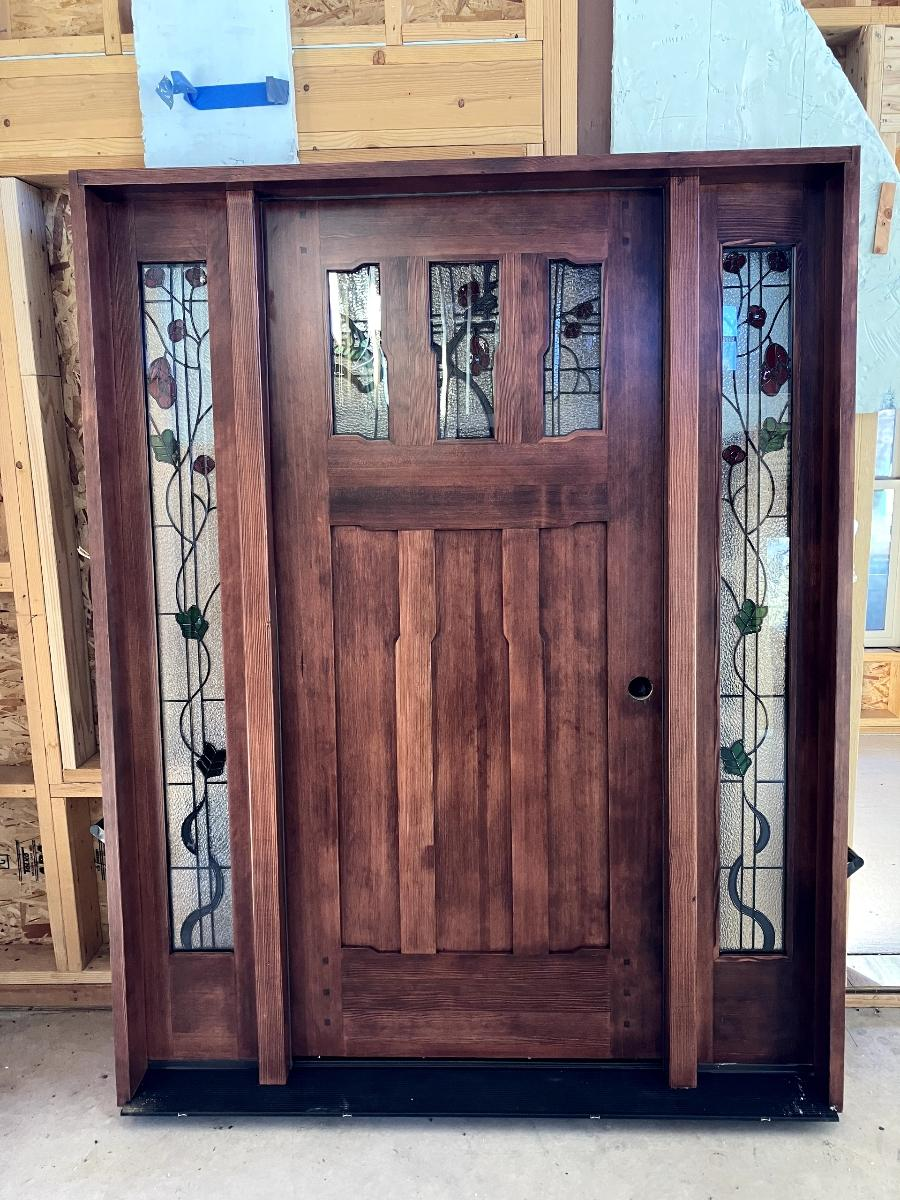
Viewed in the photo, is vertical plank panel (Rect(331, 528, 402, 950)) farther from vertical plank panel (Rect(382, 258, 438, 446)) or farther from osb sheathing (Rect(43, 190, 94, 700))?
osb sheathing (Rect(43, 190, 94, 700))

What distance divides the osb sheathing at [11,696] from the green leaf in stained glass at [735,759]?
2061 mm

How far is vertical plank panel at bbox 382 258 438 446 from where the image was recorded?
2441 millimetres

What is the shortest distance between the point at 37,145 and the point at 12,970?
2.35m

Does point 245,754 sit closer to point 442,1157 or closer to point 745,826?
point 442,1157

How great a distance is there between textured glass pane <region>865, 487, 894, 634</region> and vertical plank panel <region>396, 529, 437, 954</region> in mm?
4351

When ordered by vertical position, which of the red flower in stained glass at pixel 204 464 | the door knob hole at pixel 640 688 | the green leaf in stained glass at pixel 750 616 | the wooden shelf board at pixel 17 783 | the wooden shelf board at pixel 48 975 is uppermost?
the red flower in stained glass at pixel 204 464

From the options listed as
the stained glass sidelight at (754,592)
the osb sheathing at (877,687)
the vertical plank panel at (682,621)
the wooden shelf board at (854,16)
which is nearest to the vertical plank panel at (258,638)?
the vertical plank panel at (682,621)

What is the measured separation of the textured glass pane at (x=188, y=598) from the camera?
8.18ft

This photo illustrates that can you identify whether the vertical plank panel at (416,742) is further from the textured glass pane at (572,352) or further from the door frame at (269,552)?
the textured glass pane at (572,352)

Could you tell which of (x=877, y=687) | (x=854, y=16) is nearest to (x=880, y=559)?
(x=877, y=687)

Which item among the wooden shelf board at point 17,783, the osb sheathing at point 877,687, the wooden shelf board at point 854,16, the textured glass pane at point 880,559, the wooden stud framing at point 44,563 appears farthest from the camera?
the textured glass pane at point 880,559

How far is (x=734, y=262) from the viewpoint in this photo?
2.43 m

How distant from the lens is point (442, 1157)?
2.38 metres

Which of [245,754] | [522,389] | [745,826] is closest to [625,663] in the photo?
[745,826]
